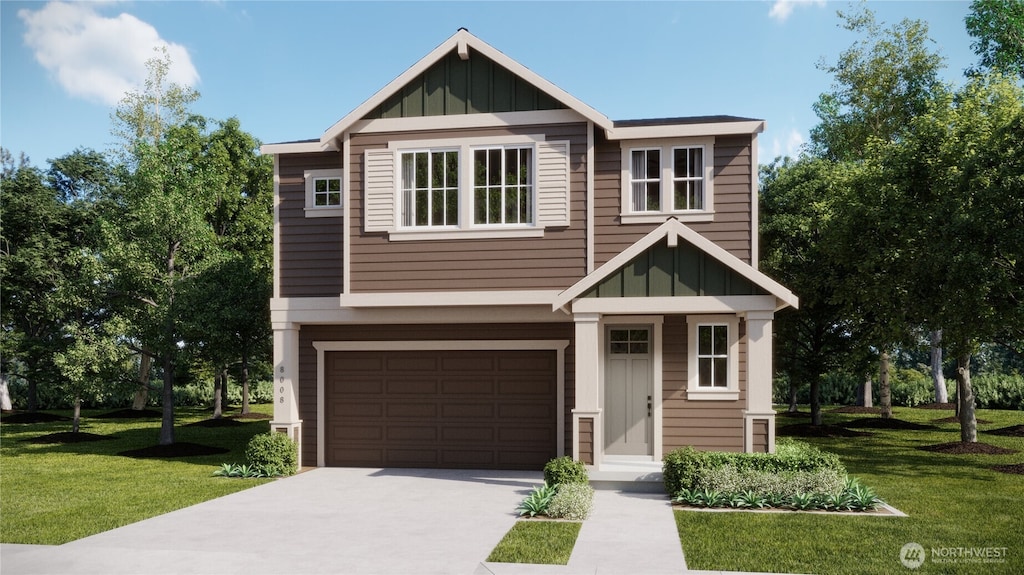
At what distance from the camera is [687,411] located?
15.3 m

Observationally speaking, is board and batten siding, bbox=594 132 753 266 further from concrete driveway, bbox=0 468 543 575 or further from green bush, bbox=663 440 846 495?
concrete driveway, bbox=0 468 543 575

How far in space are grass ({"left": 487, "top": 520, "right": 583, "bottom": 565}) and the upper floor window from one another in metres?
7.00

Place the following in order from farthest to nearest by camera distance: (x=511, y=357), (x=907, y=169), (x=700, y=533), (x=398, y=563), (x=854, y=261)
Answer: (x=854, y=261) < (x=907, y=169) < (x=511, y=357) < (x=700, y=533) < (x=398, y=563)

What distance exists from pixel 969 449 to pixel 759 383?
957 cm

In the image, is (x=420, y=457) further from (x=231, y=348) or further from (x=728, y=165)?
(x=728, y=165)

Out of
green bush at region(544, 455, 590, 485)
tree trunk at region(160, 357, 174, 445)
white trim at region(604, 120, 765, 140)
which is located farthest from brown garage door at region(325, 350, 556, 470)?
tree trunk at region(160, 357, 174, 445)

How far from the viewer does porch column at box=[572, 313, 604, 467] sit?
13602 mm

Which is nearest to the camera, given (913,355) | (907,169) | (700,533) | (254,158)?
(700,533)

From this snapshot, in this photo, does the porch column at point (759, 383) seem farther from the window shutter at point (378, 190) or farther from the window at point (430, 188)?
the window shutter at point (378, 190)

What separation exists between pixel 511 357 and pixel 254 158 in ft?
60.1

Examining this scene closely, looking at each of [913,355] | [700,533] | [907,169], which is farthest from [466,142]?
[913,355]

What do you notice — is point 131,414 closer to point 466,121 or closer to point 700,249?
point 466,121

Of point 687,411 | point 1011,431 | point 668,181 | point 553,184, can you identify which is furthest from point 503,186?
point 1011,431

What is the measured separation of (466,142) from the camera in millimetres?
15477
